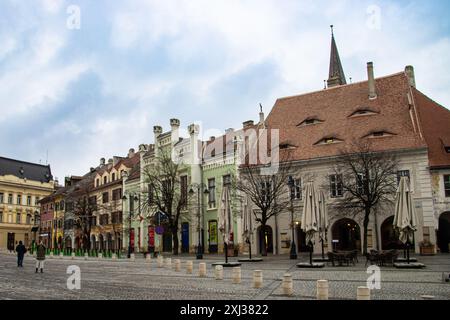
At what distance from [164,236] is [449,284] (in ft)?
122

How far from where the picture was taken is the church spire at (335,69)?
213 ft

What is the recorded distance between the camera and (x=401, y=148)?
3316cm

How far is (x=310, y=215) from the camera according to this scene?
23.7 m

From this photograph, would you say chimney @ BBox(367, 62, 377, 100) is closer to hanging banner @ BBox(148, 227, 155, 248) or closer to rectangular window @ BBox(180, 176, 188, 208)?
rectangular window @ BBox(180, 176, 188, 208)

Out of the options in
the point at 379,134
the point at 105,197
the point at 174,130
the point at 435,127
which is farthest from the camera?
the point at 105,197

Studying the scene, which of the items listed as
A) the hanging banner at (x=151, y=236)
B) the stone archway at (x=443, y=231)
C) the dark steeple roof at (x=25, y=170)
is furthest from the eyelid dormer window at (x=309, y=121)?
the dark steeple roof at (x=25, y=170)

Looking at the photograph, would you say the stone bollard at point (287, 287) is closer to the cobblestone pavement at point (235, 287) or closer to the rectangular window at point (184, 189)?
the cobblestone pavement at point (235, 287)

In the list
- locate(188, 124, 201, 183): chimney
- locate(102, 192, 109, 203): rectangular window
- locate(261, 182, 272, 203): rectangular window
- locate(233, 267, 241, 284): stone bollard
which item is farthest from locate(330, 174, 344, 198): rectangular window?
locate(102, 192, 109, 203): rectangular window

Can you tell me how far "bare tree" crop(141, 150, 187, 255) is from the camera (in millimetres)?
43656

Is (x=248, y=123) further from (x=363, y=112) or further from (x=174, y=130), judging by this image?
(x=363, y=112)

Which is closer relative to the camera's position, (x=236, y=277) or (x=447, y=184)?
(x=236, y=277)

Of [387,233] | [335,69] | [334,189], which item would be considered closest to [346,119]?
[334,189]

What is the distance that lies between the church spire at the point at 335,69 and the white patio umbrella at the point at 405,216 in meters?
44.8

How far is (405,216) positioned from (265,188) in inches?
524
